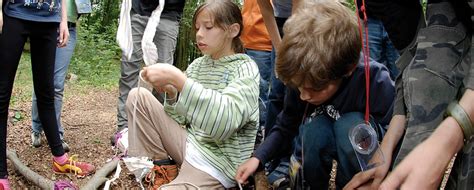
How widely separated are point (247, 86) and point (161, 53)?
1.57m

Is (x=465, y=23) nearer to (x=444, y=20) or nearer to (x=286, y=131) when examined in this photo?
(x=444, y=20)

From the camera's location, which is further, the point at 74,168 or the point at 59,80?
the point at 59,80

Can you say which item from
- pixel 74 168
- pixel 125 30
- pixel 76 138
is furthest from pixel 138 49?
pixel 74 168

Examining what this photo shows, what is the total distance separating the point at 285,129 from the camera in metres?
2.26

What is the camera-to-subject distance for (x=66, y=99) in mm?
6047

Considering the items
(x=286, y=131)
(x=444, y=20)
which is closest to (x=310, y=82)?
(x=286, y=131)

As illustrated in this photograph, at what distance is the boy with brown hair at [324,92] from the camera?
6.15 ft

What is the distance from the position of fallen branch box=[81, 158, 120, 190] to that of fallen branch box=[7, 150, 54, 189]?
22cm

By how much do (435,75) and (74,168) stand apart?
7.68 feet

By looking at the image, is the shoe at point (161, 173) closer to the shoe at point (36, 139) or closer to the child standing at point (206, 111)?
the child standing at point (206, 111)

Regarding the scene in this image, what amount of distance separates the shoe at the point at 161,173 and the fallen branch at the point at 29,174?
23.2 inches

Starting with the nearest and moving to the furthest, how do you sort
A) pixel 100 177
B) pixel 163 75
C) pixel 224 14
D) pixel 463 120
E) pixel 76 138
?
pixel 463 120, pixel 163 75, pixel 224 14, pixel 100 177, pixel 76 138

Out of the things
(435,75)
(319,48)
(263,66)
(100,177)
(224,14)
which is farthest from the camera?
(263,66)

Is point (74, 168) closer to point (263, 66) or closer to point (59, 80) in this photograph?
point (59, 80)
